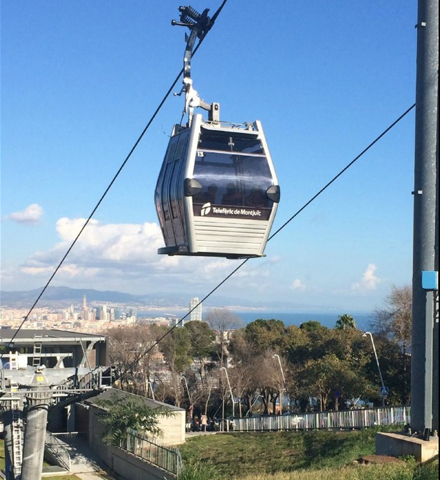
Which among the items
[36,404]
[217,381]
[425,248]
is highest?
[425,248]

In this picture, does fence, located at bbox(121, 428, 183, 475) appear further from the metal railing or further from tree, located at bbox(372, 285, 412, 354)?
tree, located at bbox(372, 285, 412, 354)

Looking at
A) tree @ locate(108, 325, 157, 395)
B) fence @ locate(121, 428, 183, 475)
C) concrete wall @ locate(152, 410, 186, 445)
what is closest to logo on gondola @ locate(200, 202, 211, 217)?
fence @ locate(121, 428, 183, 475)

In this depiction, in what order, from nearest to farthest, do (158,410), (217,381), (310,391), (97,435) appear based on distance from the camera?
(158,410), (97,435), (310,391), (217,381)

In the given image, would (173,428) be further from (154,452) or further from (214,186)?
(214,186)

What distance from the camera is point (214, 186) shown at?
1255 centimetres

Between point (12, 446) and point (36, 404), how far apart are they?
3.54m

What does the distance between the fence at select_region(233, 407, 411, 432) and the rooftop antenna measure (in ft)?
58.1

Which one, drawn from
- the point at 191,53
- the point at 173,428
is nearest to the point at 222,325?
the point at 173,428

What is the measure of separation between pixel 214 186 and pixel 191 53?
8.74 ft

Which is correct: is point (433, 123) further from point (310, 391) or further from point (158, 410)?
point (310, 391)

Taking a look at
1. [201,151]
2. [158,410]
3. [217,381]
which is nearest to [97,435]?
[158,410]

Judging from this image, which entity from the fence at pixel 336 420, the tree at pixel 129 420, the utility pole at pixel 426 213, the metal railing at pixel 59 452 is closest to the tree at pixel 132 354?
the metal railing at pixel 59 452

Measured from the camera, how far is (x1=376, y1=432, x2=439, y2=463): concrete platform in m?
9.70

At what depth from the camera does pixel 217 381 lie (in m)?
60.3
